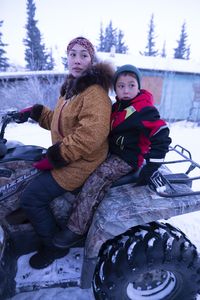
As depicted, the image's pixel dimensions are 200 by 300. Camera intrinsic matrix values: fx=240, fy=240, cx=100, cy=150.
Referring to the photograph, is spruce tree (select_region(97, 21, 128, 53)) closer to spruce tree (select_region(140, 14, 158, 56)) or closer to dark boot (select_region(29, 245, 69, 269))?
spruce tree (select_region(140, 14, 158, 56))

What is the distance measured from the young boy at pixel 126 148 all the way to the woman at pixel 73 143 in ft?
0.30

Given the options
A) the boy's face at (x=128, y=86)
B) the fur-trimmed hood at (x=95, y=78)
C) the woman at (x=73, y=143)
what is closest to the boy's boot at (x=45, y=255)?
the woman at (x=73, y=143)

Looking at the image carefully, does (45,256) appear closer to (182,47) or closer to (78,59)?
(78,59)

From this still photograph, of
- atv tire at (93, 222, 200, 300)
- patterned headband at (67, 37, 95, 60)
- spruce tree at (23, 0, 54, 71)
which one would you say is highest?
spruce tree at (23, 0, 54, 71)

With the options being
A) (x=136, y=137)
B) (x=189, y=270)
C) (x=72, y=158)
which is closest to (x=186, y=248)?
(x=189, y=270)

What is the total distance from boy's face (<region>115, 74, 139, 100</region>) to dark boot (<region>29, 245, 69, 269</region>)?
1368 mm

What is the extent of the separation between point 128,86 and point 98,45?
1425 inches

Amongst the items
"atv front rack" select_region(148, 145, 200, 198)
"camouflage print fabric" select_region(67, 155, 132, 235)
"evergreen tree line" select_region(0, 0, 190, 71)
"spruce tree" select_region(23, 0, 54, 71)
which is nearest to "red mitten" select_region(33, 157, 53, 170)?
"camouflage print fabric" select_region(67, 155, 132, 235)

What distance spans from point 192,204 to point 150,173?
37 cm

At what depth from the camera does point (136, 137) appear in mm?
1845

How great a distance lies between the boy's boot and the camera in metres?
1.89

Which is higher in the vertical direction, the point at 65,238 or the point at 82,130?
the point at 82,130

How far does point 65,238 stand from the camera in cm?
180

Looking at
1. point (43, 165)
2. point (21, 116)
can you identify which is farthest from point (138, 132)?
point (21, 116)
